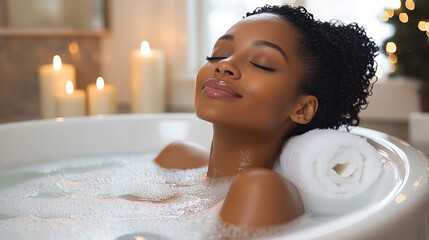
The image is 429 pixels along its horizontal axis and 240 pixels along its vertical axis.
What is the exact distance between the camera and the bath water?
89cm

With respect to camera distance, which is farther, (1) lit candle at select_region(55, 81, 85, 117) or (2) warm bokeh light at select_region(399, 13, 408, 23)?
(1) lit candle at select_region(55, 81, 85, 117)

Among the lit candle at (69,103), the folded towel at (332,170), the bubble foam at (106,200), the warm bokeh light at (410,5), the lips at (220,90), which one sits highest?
the warm bokeh light at (410,5)

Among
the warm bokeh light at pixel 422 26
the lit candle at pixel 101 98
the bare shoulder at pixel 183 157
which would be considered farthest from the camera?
the lit candle at pixel 101 98

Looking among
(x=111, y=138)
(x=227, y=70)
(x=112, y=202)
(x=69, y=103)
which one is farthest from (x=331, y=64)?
(x=69, y=103)

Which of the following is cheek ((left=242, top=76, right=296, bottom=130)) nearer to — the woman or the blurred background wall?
the woman

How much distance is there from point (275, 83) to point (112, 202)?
0.40m

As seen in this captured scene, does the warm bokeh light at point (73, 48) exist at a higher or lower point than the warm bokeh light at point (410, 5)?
lower

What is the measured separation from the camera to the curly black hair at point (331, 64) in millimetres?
1083

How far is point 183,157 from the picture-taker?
4.53ft

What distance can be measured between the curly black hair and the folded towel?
0.10m

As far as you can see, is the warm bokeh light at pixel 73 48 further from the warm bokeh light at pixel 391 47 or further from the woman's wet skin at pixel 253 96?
the woman's wet skin at pixel 253 96

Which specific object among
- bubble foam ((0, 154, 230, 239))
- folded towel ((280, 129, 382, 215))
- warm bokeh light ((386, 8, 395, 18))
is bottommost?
bubble foam ((0, 154, 230, 239))

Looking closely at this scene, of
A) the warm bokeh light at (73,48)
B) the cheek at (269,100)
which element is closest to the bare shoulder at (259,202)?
the cheek at (269,100)

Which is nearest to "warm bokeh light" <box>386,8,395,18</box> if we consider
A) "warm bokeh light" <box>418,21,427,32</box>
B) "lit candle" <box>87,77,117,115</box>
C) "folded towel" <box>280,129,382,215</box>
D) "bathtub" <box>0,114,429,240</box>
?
"warm bokeh light" <box>418,21,427,32</box>
